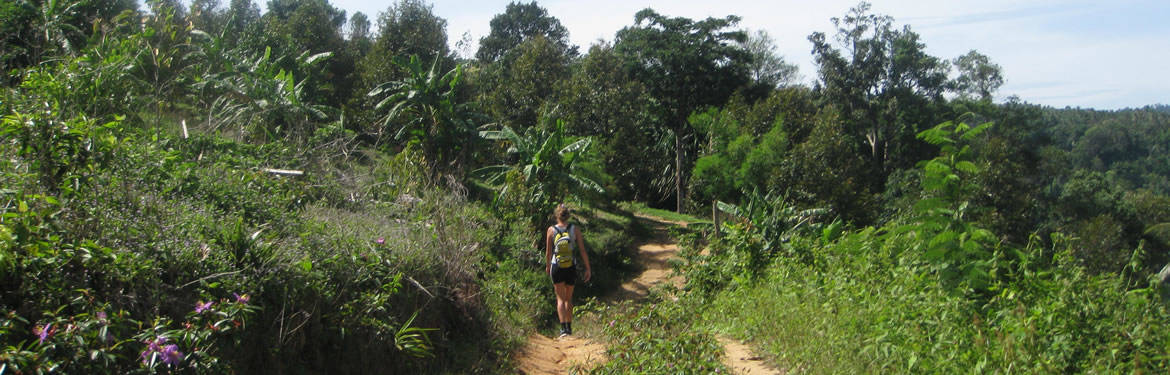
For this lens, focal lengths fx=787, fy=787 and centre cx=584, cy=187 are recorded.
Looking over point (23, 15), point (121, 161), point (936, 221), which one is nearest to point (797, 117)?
point (936, 221)

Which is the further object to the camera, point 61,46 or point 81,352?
point 61,46

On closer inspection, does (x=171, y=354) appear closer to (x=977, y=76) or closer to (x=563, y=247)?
(x=563, y=247)

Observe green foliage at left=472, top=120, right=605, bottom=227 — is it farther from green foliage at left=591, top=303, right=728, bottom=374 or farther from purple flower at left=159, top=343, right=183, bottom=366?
purple flower at left=159, top=343, right=183, bottom=366

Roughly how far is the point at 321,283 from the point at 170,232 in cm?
96

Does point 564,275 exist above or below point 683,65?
below

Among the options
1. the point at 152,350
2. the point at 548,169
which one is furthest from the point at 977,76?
the point at 152,350

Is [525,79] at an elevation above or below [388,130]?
above

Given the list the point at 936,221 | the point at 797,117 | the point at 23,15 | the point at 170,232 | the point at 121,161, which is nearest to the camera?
the point at 170,232

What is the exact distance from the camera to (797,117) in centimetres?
2469

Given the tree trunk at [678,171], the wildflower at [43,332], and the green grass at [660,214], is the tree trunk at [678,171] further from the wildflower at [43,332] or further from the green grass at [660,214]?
the wildflower at [43,332]

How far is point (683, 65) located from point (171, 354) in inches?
958

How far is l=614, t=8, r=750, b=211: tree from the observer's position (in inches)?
1066

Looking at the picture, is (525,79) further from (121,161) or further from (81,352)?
(81,352)

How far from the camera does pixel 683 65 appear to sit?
27047 millimetres
